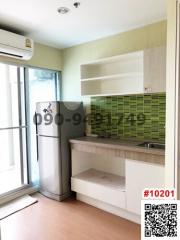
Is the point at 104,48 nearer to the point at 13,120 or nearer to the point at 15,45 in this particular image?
the point at 15,45

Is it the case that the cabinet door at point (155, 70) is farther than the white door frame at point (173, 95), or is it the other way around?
the cabinet door at point (155, 70)

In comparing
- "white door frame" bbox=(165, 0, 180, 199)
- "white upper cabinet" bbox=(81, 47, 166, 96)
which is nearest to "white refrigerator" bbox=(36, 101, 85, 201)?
"white upper cabinet" bbox=(81, 47, 166, 96)

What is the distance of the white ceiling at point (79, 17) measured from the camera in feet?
6.89

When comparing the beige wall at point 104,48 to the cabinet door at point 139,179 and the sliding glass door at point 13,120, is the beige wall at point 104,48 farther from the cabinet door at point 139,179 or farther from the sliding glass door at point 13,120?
the cabinet door at point 139,179

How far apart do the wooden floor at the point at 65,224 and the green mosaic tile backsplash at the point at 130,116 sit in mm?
1161

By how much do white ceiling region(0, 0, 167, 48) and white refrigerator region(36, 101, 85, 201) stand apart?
104 cm

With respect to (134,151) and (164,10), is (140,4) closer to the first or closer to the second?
(164,10)

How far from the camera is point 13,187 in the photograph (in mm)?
3215

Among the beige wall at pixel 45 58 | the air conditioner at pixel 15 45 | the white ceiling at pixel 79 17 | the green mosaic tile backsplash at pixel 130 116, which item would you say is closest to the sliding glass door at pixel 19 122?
the beige wall at pixel 45 58

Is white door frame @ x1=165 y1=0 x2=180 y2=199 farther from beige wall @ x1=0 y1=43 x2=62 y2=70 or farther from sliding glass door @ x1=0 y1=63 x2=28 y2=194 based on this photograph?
sliding glass door @ x1=0 y1=63 x2=28 y2=194

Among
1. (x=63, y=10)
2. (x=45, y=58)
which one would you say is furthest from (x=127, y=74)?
(x=45, y=58)

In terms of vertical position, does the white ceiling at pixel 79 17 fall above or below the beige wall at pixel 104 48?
above

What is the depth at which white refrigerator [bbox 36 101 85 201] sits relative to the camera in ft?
9.62

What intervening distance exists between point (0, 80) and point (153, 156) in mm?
2567
